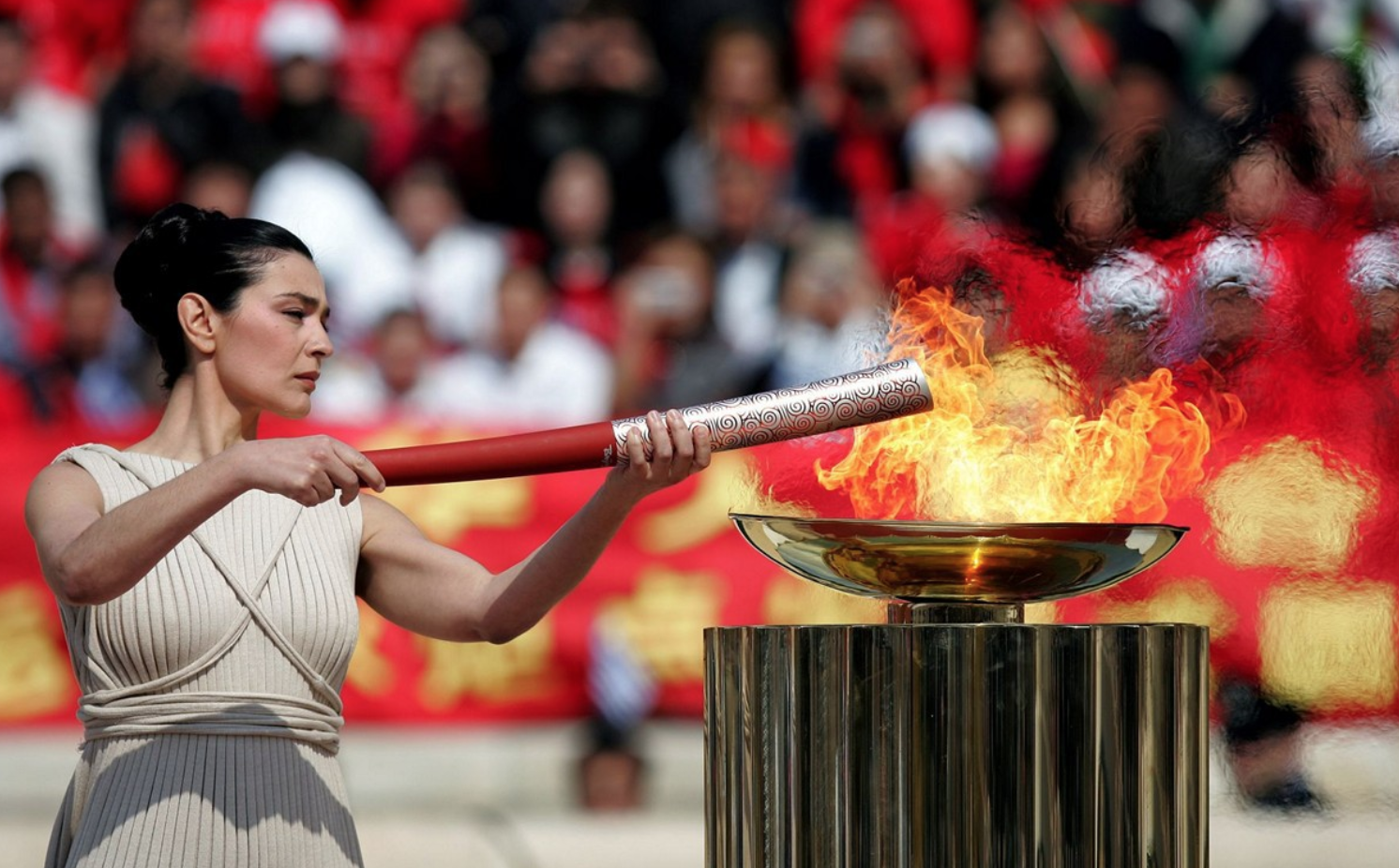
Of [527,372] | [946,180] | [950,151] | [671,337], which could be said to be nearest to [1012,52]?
[950,151]

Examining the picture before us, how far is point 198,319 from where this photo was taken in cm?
196

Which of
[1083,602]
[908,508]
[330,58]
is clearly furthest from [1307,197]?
[330,58]

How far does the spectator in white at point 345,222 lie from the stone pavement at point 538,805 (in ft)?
5.02

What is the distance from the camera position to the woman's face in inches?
Result: 76.4

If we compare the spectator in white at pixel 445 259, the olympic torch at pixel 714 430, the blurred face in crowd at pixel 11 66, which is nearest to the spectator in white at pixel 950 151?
the spectator in white at pixel 445 259

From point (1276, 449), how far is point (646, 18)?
2881 millimetres

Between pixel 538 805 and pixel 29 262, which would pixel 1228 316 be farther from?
pixel 29 262

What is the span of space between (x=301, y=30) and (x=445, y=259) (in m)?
0.89

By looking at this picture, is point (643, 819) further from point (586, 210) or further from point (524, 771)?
point (586, 210)

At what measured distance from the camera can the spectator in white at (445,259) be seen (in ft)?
17.3

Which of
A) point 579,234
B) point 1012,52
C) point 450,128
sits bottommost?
point 579,234

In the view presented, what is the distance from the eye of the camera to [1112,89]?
212 inches

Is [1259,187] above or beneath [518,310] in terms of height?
beneath

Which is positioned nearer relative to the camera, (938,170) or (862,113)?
(938,170)
